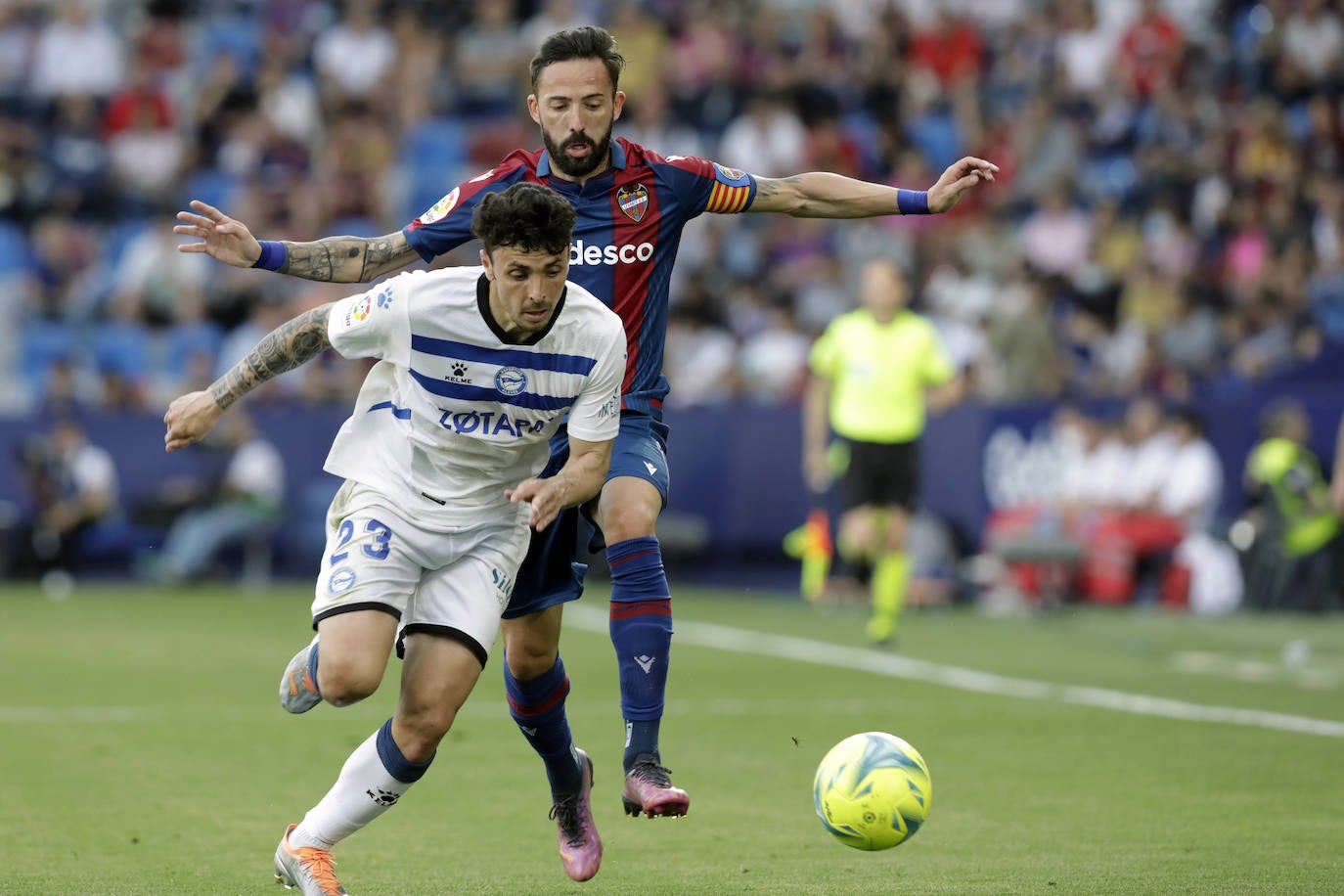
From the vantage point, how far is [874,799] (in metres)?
5.68

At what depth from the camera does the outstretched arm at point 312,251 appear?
5879 mm

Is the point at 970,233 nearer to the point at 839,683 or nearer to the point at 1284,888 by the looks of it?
the point at 839,683

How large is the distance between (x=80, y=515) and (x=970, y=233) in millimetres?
9260

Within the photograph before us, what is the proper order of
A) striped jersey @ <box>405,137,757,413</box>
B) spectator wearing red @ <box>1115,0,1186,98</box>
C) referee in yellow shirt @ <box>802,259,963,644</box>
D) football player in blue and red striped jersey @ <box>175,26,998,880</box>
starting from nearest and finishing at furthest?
football player in blue and red striped jersey @ <box>175,26,998,880</box>, striped jersey @ <box>405,137,757,413</box>, referee in yellow shirt @ <box>802,259,963,644</box>, spectator wearing red @ <box>1115,0,1186,98</box>

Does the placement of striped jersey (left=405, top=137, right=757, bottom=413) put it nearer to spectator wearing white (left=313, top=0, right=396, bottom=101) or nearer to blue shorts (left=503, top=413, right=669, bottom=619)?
blue shorts (left=503, top=413, right=669, bottom=619)

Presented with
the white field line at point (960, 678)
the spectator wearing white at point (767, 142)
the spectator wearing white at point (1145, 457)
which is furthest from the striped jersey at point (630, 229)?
the spectator wearing white at point (767, 142)

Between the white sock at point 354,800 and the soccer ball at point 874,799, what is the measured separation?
1278mm

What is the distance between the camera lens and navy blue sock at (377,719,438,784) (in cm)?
537

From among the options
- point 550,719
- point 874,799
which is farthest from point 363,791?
point 874,799

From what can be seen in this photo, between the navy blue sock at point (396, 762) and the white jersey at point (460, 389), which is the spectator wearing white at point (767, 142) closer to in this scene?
Result: the white jersey at point (460, 389)

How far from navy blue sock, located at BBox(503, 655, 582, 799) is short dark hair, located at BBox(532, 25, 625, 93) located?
189 centimetres

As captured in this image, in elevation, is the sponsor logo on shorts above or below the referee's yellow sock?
above

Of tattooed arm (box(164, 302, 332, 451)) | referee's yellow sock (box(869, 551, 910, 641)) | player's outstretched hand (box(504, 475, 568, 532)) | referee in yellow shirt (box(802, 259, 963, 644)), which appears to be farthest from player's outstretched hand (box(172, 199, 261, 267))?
referee in yellow shirt (box(802, 259, 963, 644))

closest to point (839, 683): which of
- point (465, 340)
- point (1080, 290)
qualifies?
point (465, 340)
